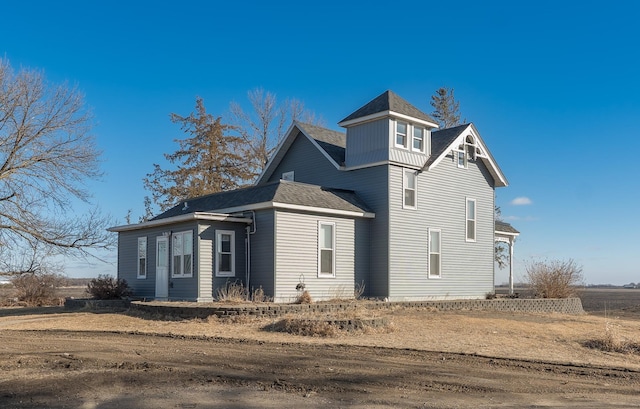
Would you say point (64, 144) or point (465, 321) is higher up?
point (64, 144)

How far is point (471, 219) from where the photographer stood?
1070 inches

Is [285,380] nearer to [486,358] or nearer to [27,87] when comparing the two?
[486,358]

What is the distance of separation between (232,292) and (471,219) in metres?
11.8

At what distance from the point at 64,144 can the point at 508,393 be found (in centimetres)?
2012

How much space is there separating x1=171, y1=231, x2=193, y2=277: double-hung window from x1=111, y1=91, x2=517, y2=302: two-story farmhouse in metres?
0.04

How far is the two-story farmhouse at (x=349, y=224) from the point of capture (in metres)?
20.9

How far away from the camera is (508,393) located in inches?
343

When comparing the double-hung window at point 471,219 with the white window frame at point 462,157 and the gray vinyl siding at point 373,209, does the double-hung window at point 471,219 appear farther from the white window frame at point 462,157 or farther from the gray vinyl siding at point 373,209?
the gray vinyl siding at point 373,209

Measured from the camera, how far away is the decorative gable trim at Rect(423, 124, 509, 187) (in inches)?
987

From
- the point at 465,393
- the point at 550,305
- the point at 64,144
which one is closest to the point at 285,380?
the point at 465,393

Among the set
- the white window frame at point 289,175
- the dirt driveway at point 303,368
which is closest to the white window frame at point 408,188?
the white window frame at point 289,175

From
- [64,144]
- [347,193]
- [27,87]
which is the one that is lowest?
[347,193]

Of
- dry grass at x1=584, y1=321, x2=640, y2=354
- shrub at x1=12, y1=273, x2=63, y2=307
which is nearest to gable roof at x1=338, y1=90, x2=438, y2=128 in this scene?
dry grass at x1=584, y1=321, x2=640, y2=354

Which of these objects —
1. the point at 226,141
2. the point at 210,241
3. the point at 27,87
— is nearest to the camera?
the point at 210,241
